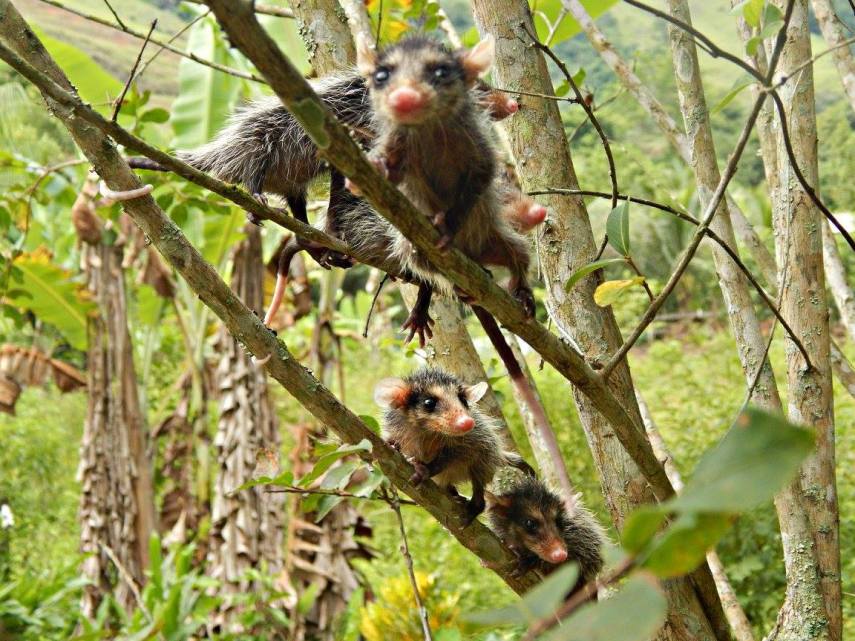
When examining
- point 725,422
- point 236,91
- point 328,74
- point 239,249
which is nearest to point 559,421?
point 725,422

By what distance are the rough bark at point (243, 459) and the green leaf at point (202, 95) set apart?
0.62 m

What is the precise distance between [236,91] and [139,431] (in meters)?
2.14

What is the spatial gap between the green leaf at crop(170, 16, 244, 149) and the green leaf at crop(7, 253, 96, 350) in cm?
106

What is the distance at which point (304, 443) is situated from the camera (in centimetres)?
422

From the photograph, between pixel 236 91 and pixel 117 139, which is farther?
pixel 236 91

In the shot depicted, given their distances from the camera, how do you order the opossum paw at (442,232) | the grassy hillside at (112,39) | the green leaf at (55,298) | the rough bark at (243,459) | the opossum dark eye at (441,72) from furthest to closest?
the grassy hillside at (112,39)
the green leaf at (55,298)
the rough bark at (243,459)
the opossum dark eye at (441,72)
the opossum paw at (442,232)

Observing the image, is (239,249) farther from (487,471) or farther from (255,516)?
(487,471)

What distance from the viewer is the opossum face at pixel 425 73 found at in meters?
1.29

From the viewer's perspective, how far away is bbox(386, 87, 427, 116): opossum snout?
1208 millimetres

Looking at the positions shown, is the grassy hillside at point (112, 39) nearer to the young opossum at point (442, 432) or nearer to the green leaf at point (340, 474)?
the young opossum at point (442, 432)

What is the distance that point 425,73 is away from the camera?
1344 millimetres

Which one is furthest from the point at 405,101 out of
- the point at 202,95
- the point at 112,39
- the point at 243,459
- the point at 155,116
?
the point at 112,39

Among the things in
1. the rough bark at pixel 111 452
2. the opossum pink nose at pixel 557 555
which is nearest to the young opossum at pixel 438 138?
the opossum pink nose at pixel 557 555

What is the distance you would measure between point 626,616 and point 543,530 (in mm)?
1598
